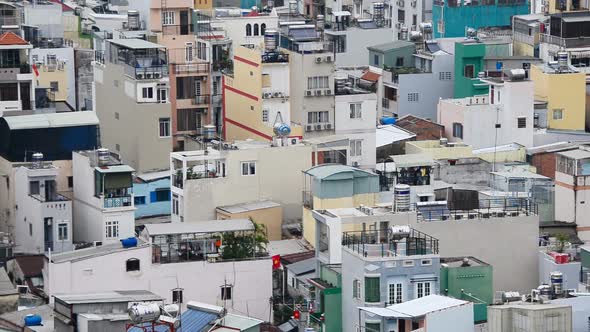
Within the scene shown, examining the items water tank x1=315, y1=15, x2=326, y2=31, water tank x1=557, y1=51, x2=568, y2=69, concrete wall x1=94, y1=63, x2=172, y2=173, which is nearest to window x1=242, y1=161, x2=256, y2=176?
concrete wall x1=94, y1=63, x2=172, y2=173

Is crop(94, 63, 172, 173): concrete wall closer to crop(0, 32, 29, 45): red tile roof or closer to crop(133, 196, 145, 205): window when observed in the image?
crop(133, 196, 145, 205): window

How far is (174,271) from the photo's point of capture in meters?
59.2

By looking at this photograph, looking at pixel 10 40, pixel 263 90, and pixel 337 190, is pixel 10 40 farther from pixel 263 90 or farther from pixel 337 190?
pixel 337 190

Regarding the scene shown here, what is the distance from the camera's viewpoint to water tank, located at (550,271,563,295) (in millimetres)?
53875

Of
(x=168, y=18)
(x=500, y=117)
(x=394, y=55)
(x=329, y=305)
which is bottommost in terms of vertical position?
(x=329, y=305)

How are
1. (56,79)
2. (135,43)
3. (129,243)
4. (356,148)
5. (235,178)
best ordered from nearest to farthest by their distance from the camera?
(129,243), (235,178), (356,148), (135,43), (56,79)

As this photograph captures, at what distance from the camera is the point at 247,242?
6019 centimetres

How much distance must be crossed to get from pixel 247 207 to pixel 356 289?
11.6 metres

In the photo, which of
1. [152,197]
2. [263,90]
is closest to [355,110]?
[263,90]

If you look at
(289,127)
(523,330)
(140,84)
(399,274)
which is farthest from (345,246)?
(140,84)

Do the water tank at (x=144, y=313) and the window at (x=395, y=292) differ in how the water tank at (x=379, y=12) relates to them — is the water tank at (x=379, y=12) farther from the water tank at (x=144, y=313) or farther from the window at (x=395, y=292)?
the water tank at (x=144, y=313)

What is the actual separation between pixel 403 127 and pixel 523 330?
90.9 feet

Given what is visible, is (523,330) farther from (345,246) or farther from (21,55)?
(21,55)

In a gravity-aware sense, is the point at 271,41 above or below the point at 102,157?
above
